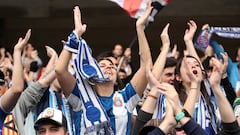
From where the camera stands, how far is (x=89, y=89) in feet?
17.5

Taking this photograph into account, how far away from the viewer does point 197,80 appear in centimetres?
500

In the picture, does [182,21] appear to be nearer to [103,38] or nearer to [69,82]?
[103,38]

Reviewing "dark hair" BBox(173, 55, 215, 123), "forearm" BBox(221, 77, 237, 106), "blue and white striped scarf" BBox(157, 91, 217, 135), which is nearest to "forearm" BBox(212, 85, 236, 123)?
"blue and white striped scarf" BBox(157, 91, 217, 135)

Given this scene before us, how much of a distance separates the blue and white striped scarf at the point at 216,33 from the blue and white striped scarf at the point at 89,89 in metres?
3.29

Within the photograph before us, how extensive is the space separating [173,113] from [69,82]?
1.25 m

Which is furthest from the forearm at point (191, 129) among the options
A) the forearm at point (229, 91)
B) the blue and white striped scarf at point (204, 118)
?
the forearm at point (229, 91)

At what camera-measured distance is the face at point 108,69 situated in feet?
18.0

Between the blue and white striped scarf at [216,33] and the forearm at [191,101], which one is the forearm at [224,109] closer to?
the forearm at [191,101]

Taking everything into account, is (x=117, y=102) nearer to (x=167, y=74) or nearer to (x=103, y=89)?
(x=103, y=89)

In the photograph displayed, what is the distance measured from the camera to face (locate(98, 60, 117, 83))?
18.0 ft

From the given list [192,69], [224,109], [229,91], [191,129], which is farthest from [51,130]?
[229,91]

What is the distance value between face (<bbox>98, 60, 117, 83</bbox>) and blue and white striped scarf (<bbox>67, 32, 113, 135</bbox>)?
0.10 metres

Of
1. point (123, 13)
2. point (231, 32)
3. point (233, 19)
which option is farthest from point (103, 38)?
point (231, 32)

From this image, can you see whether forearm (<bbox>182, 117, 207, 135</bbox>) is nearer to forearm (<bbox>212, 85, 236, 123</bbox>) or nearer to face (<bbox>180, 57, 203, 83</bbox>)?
forearm (<bbox>212, 85, 236, 123</bbox>)
